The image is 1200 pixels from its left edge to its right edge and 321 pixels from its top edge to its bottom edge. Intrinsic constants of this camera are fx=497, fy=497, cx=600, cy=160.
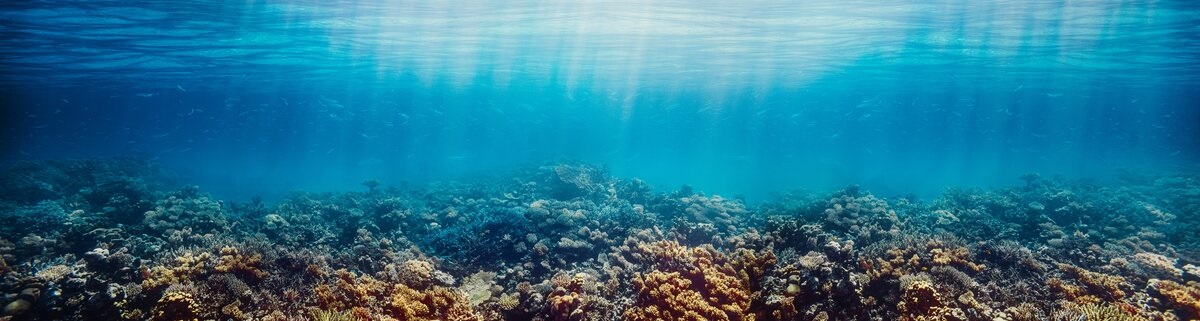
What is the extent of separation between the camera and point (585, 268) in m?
9.23

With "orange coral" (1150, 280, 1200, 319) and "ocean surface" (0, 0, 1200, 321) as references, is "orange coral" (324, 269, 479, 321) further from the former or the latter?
"orange coral" (1150, 280, 1200, 319)

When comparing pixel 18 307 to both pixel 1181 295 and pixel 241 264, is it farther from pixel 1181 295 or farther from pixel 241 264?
pixel 1181 295

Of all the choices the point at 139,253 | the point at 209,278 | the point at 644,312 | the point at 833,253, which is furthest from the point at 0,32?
the point at 833,253

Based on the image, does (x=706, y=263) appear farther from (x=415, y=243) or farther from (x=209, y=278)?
(x=415, y=243)

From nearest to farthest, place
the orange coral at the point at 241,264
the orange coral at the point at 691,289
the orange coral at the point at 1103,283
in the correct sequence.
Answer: the orange coral at the point at 691,289 → the orange coral at the point at 1103,283 → the orange coral at the point at 241,264

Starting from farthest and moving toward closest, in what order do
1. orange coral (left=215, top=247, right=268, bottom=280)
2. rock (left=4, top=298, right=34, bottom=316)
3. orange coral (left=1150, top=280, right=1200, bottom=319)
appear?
orange coral (left=215, top=247, right=268, bottom=280), orange coral (left=1150, top=280, right=1200, bottom=319), rock (left=4, top=298, right=34, bottom=316)

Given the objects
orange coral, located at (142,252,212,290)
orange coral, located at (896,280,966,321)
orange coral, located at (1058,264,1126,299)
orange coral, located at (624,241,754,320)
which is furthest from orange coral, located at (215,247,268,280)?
orange coral, located at (1058,264,1126,299)

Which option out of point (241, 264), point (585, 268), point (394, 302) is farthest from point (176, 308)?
point (585, 268)

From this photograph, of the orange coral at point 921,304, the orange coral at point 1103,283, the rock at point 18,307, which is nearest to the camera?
the orange coral at point 921,304

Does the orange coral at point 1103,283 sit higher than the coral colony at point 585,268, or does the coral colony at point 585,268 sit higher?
the orange coral at point 1103,283

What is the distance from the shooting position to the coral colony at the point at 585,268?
6.04 meters

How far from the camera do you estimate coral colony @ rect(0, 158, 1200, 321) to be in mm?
6039

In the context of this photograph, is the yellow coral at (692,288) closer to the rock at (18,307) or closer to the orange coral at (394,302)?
the orange coral at (394,302)

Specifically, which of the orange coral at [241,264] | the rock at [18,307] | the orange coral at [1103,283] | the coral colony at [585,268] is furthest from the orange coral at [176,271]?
the orange coral at [1103,283]
